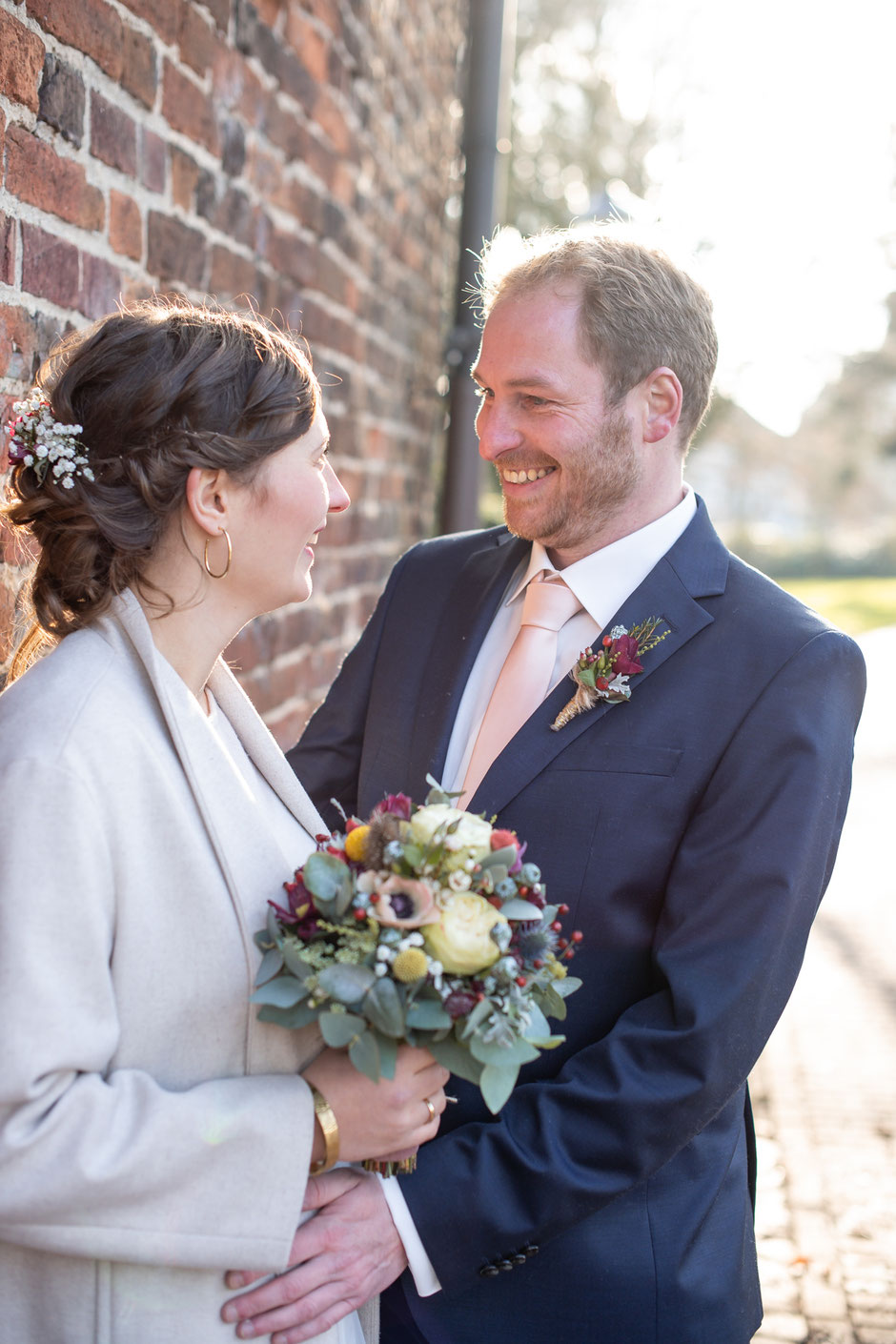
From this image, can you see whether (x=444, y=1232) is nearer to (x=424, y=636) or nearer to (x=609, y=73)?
(x=424, y=636)

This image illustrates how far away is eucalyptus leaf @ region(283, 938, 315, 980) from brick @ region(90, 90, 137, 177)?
1430 millimetres

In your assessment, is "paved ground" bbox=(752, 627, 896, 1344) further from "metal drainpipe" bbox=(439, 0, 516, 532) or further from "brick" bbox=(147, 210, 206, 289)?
"brick" bbox=(147, 210, 206, 289)

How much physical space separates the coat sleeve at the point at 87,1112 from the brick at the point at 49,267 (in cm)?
89

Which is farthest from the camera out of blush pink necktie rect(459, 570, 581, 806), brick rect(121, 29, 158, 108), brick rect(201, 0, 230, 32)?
brick rect(201, 0, 230, 32)

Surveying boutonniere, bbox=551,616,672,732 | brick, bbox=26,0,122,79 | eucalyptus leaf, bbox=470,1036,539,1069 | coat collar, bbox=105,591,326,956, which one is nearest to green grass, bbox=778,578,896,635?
boutonniere, bbox=551,616,672,732

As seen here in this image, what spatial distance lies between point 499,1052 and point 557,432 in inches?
53.5

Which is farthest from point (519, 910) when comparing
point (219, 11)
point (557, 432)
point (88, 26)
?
point (219, 11)

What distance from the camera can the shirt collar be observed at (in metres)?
2.38

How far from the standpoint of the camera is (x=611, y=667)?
2.13m

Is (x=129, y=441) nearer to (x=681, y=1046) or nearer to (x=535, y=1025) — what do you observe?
(x=535, y=1025)

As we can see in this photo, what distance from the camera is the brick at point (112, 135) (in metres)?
2.09

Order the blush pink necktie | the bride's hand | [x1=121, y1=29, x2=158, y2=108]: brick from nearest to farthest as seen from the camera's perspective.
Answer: the bride's hand, [x1=121, y1=29, x2=158, y2=108]: brick, the blush pink necktie

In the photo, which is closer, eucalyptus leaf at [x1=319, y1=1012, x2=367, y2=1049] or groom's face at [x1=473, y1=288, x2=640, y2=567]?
eucalyptus leaf at [x1=319, y1=1012, x2=367, y2=1049]

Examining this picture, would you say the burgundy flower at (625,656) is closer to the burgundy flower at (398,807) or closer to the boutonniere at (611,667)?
the boutonniere at (611,667)
